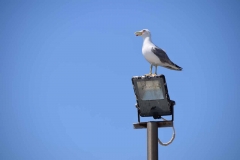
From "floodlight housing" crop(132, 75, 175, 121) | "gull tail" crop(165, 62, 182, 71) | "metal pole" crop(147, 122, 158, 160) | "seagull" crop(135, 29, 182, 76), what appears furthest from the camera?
"gull tail" crop(165, 62, 182, 71)

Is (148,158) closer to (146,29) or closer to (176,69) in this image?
(176,69)

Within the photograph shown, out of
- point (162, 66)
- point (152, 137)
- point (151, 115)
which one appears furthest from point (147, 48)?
point (152, 137)

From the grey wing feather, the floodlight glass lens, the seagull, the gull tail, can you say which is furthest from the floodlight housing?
the gull tail

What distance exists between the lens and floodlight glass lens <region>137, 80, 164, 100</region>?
4336 mm

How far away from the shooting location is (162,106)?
4.49 metres

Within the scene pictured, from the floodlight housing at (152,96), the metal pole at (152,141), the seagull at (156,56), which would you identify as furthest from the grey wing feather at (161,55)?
the metal pole at (152,141)

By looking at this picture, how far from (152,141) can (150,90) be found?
617 millimetres

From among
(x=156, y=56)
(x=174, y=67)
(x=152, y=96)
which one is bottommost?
(x=152, y=96)

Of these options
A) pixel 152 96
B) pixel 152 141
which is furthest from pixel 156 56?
pixel 152 141

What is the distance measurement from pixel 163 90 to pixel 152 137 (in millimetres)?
571

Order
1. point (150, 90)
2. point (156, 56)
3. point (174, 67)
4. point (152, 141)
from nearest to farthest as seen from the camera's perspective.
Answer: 1. point (152, 141)
2. point (150, 90)
3. point (156, 56)
4. point (174, 67)

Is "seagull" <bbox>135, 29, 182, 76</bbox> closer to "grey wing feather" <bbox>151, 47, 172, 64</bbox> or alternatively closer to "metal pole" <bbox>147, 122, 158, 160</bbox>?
"grey wing feather" <bbox>151, 47, 172, 64</bbox>

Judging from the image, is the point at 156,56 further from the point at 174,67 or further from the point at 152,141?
the point at 152,141

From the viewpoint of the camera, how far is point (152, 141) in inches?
165
